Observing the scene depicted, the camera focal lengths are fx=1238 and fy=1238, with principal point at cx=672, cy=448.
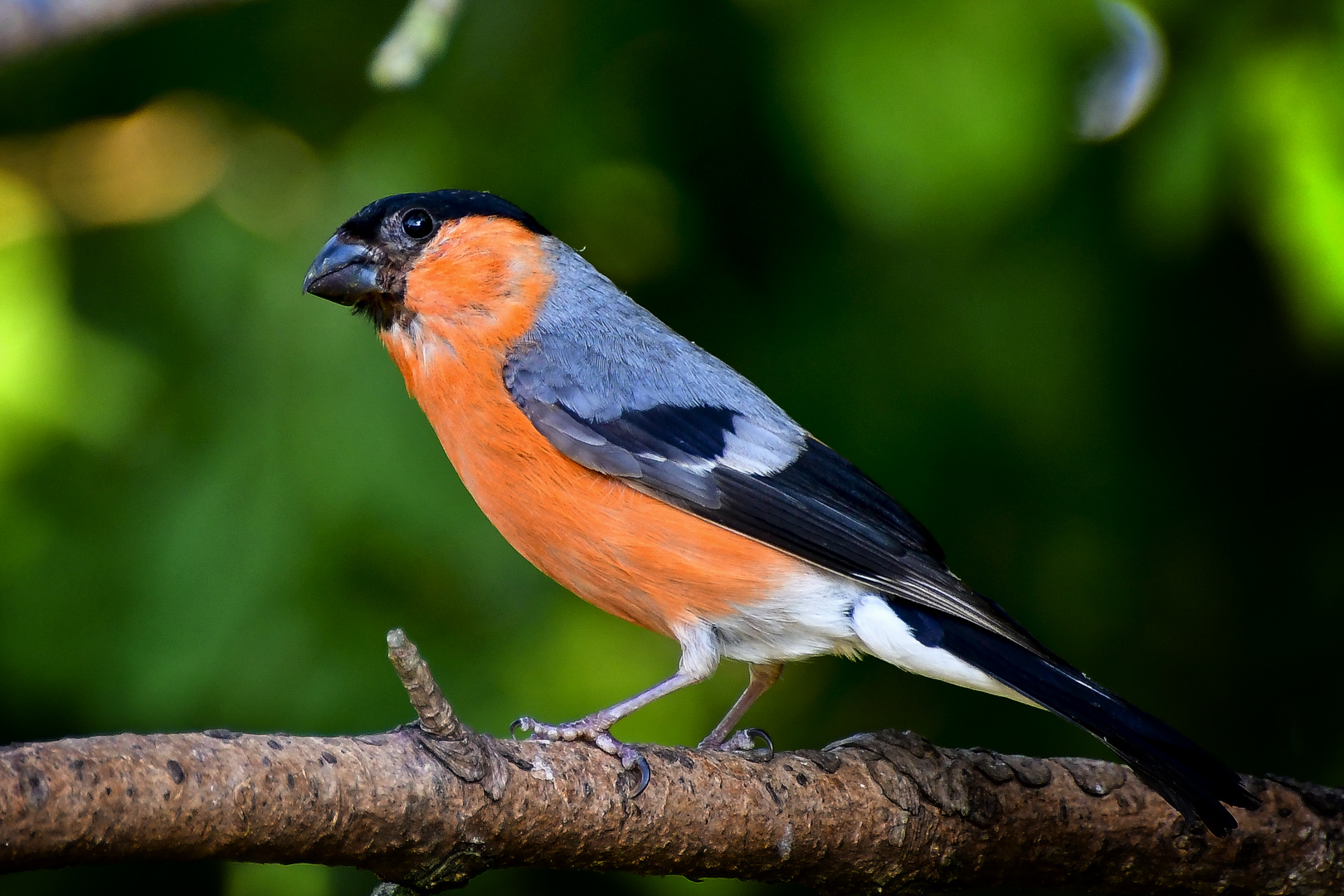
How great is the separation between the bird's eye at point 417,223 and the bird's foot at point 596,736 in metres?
1.50

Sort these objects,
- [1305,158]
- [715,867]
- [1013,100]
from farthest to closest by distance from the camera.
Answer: [1013,100] < [1305,158] < [715,867]

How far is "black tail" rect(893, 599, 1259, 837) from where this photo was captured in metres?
2.76

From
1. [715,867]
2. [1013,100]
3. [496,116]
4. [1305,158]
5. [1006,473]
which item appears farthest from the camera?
[1006,473]

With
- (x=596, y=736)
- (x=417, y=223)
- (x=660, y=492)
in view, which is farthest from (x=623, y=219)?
(x=596, y=736)

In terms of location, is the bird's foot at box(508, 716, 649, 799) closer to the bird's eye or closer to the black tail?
the black tail

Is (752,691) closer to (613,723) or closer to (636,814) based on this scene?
(613,723)

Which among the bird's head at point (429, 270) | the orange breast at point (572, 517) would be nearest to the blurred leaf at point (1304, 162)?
the orange breast at point (572, 517)

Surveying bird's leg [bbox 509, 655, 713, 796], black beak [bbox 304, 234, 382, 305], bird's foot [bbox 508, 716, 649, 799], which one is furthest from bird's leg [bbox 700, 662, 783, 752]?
black beak [bbox 304, 234, 382, 305]

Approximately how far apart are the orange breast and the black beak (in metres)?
0.24

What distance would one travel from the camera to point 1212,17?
12.4 ft

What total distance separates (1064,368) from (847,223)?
35.3 inches

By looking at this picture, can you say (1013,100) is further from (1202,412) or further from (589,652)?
(589,652)

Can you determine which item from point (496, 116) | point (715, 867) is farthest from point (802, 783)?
point (496, 116)

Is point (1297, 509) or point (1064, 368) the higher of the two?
point (1064, 368)
